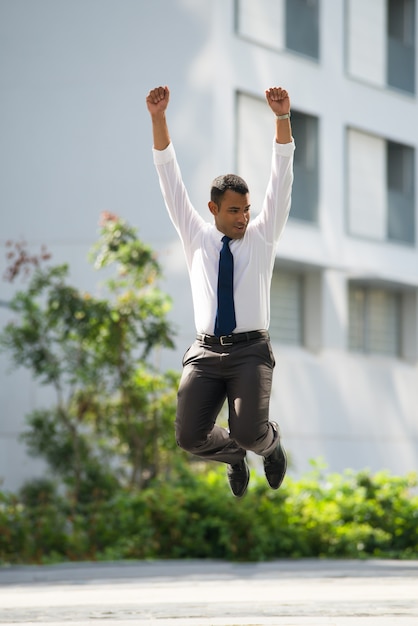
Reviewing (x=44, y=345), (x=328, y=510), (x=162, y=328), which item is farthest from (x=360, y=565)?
(x=44, y=345)

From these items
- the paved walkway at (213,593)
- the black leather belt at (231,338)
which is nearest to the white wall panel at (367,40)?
the paved walkway at (213,593)

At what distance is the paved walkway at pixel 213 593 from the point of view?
7.73 metres

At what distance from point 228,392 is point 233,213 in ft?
3.46

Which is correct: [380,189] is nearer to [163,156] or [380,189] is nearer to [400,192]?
[400,192]

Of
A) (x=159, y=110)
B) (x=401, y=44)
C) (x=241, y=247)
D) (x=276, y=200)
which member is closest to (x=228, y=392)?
(x=241, y=247)

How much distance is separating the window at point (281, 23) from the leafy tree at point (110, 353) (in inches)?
272

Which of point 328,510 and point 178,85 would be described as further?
point 178,85

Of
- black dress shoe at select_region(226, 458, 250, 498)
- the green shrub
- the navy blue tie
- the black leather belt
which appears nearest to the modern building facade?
the green shrub

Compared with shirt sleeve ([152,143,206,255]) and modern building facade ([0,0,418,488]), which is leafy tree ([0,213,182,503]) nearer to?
modern building facade ([0,0,418,488])

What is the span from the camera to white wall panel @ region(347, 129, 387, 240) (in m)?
25.2

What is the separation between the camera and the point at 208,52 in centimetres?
2200

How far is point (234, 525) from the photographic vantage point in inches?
524

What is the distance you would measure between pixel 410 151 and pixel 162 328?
11.7 m

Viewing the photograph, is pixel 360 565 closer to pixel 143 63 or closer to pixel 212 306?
pixel 212 306
